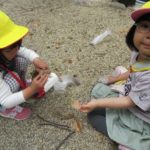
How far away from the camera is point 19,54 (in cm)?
210

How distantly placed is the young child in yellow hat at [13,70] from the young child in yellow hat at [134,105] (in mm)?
452

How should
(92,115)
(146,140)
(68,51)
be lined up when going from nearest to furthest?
1. (146,140)
2. (92,115)
3. (68,51)

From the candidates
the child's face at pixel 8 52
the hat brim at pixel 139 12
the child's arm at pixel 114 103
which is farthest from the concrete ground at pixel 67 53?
the hat brim at pixel 139 12

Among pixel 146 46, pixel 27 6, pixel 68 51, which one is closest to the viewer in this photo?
pixel 146 46

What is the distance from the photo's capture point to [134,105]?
A: 1.67 m

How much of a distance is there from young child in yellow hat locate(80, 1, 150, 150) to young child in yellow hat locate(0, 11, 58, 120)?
0.45 m

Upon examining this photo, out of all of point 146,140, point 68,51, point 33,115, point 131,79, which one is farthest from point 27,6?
point 146,140

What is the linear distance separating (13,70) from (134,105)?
43.4 inches

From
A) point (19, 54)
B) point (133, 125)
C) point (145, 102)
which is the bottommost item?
point (133, 125)

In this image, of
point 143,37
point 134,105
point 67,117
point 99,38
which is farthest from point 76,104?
point 99,38

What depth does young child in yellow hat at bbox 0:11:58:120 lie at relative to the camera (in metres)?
1.67

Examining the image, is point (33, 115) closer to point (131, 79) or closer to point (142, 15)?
point (131, 79)

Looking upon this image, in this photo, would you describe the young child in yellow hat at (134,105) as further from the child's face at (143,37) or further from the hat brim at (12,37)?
the hat brim at (12,37)

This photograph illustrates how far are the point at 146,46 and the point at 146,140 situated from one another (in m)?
0.72
